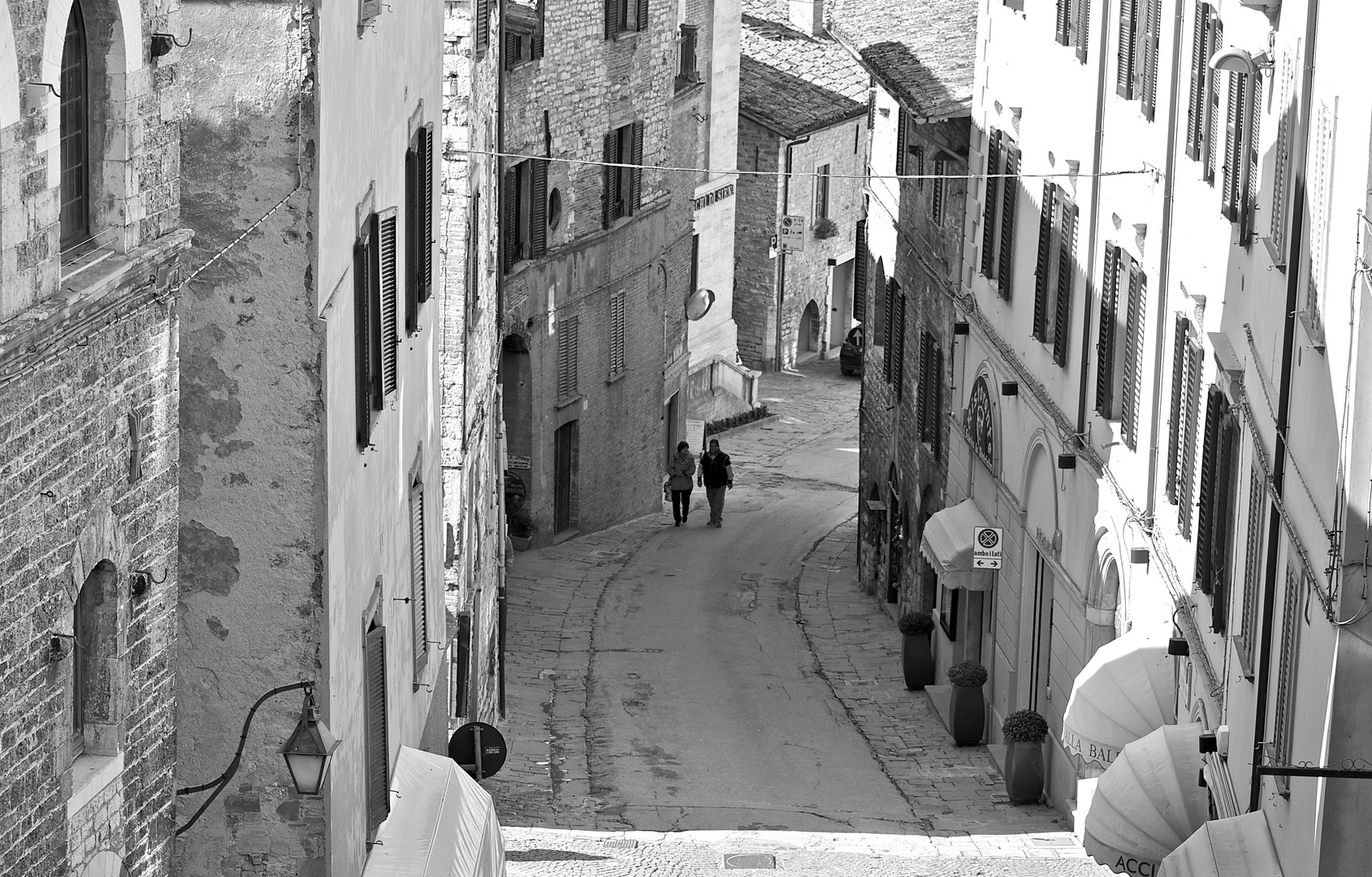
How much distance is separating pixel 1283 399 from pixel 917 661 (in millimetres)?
14481

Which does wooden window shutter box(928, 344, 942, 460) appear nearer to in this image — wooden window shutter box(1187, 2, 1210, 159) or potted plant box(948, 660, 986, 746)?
potted plant box(948, 660, 986, 746)

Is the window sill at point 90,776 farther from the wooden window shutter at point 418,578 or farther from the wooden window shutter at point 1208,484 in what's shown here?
the wooden window shutter at point 1208,484

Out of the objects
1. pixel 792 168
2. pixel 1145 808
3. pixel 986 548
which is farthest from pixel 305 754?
pixel 792 168

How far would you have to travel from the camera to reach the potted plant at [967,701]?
2580 cm

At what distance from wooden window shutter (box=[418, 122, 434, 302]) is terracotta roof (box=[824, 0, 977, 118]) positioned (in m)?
11.4

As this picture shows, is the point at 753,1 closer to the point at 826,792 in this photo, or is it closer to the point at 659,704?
the point at 659,704

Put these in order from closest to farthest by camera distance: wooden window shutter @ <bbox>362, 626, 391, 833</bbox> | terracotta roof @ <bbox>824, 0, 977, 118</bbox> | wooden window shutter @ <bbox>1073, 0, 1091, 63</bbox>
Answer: wooden window shutter @ <bbox>362, 626, 391, 833</bbox>
wooden window shutter @ <bbox>1073, 0, 1091, 63</bbox>
terracotta roof @ <bbox>824, 0, 977, 118</bbox>

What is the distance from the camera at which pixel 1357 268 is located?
12.7m

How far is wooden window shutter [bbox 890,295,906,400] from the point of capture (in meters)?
32.8

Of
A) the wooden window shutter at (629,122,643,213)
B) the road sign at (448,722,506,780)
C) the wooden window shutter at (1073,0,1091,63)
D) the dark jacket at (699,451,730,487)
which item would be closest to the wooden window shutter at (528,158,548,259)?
the wooden window shutter at (629,122,643,213)

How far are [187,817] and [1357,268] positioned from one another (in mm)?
7714

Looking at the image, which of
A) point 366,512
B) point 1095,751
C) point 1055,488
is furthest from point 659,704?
point 366,512

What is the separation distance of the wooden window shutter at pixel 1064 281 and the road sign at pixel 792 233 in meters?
31.2

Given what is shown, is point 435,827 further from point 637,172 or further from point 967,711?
point 637,172
